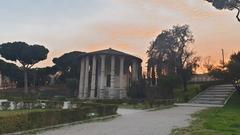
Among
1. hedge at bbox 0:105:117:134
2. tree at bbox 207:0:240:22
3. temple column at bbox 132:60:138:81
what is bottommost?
hedge at bbox 0:105:117:134

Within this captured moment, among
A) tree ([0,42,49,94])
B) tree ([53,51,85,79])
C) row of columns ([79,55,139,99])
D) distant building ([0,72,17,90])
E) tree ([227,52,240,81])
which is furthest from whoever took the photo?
distant building ([0,72,17,90])

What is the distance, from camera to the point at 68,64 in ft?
255

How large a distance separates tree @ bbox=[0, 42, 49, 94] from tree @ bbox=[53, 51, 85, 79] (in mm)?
6667

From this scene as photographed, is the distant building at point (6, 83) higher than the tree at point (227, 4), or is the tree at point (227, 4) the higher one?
the tree at point (227, 4)

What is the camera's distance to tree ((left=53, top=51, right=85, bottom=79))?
247 feet

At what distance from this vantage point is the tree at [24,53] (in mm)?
68500

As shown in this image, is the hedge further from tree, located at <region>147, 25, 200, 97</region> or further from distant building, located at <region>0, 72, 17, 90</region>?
A: distant building, located at <region>0, 72, 17, 90</region>

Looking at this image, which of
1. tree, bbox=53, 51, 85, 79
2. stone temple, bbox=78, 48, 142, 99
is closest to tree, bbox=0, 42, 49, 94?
tree, bbox=53, 51, 85, 79

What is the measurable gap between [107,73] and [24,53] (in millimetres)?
16215

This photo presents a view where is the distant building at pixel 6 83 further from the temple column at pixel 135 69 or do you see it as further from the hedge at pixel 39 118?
the hedge at pixel 39 118

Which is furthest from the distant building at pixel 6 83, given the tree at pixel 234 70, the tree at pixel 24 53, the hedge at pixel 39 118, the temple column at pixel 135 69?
the hedge at pixel 39 118

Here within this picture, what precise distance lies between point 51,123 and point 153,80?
1669 inches

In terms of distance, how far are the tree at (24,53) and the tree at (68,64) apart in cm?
667

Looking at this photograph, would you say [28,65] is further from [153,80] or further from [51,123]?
[51,123]
